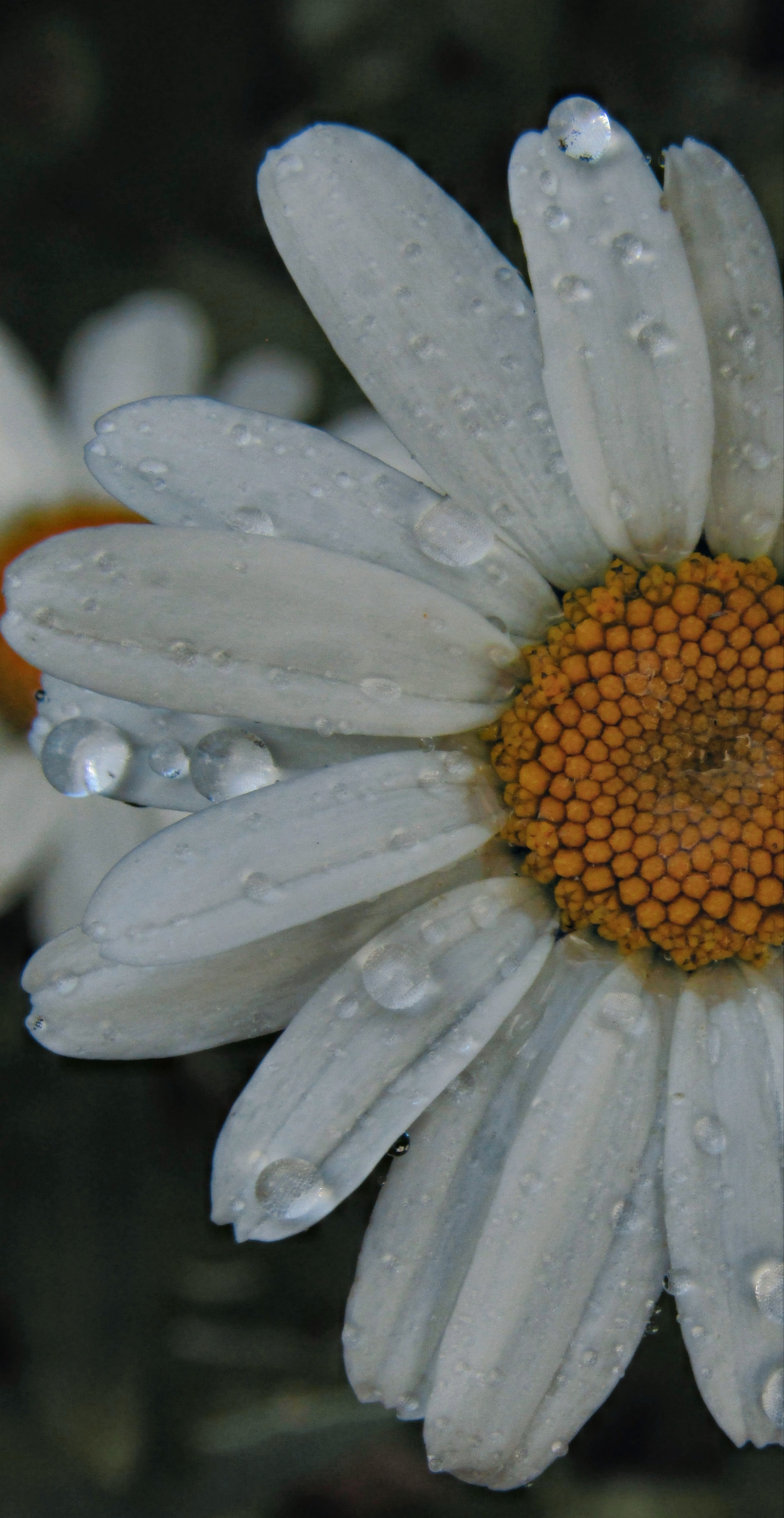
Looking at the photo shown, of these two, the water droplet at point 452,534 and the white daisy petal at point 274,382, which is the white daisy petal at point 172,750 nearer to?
the water droplet at point 452,534

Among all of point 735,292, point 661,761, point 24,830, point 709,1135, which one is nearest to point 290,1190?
point 709,1135

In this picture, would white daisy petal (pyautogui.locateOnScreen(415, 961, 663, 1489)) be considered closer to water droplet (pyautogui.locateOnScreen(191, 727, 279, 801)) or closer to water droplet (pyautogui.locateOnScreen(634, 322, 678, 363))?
water droplet (pyautogui.locateOnScreen(191, 727, 279, 801))

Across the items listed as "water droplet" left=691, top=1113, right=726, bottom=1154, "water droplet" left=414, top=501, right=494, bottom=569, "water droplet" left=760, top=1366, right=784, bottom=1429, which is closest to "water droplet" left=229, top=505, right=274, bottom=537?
"water droplet" left=414, top=501, right=494, bottom=569

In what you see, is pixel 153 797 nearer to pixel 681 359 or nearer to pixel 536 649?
pixel 536 649

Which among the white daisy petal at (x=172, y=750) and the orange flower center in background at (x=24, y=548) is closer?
the white daisy petal at (x=172, y=750)

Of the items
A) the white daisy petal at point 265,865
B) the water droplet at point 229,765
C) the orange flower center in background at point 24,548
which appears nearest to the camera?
the white daisy petal at point 265,865

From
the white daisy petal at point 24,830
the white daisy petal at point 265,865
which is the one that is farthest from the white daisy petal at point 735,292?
the white daisy petal at point 24,830

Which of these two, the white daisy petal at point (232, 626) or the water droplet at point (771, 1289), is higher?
the white daisy petal at point (232, 626)
